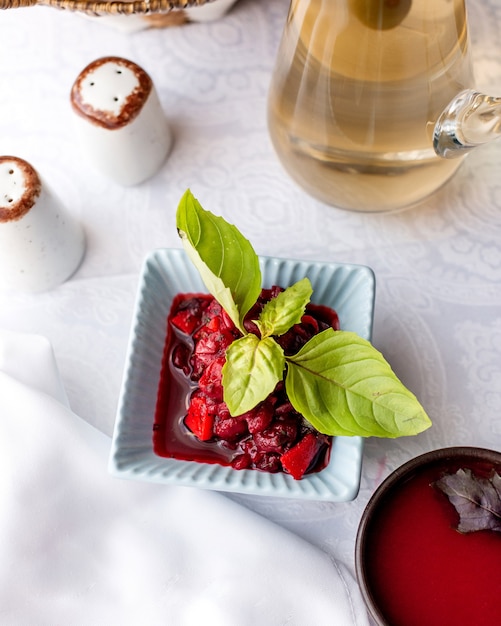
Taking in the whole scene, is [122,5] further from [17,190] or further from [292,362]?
[292,362]

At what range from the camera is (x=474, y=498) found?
2.91 feet

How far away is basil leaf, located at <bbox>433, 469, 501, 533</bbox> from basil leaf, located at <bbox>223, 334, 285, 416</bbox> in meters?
0.22

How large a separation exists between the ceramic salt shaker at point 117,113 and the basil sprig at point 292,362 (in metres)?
0.26

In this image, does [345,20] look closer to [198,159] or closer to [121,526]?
[198,159]

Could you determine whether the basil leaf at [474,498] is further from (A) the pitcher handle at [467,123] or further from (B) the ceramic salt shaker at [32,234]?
(B) the ceramic salt shaker at [32,234]

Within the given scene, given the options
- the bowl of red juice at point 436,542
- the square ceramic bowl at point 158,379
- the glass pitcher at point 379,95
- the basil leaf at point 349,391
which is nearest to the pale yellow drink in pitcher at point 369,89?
the glass pitcher at point 379,95

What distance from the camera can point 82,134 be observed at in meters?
1.10

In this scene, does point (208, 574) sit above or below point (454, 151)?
below

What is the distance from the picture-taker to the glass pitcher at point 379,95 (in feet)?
2.85

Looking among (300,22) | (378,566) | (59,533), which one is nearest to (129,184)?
(300,22)

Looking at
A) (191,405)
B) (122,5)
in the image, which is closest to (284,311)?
(191,405)

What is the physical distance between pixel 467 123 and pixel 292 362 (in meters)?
A: 0.31

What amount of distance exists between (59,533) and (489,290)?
2.03 ft

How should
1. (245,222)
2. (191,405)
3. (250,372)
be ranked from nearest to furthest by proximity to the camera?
(250,372)
(191,405)
(245,222)
